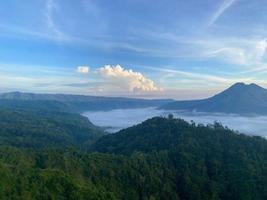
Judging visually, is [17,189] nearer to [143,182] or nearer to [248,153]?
[143,182]

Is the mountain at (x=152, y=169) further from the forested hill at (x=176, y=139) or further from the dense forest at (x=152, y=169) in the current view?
the forested hill at (x=176, y=139)

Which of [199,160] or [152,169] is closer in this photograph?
[152,169]

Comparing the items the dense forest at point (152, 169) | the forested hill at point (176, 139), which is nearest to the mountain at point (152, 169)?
the dense forest at point (152, 169)

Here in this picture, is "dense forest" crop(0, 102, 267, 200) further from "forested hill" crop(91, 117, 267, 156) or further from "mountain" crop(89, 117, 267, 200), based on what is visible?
"forested hill" crop(91, 117, 267, 156)

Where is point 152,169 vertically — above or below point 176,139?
below

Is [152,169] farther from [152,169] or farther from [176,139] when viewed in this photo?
[176,139]

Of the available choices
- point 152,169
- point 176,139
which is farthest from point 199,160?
point 152,169

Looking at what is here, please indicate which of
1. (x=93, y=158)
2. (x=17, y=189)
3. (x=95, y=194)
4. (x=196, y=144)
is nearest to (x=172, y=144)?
(x=196, y=144)

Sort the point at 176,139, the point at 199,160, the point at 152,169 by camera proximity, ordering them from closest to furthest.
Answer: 1. the point at 152,169
2. the point at 199,160
3. the point at 176,139

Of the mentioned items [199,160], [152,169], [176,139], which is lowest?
[152,169]

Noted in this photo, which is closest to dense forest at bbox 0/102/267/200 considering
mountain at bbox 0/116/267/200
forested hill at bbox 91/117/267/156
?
mountain at bbox 0/116/267/200
